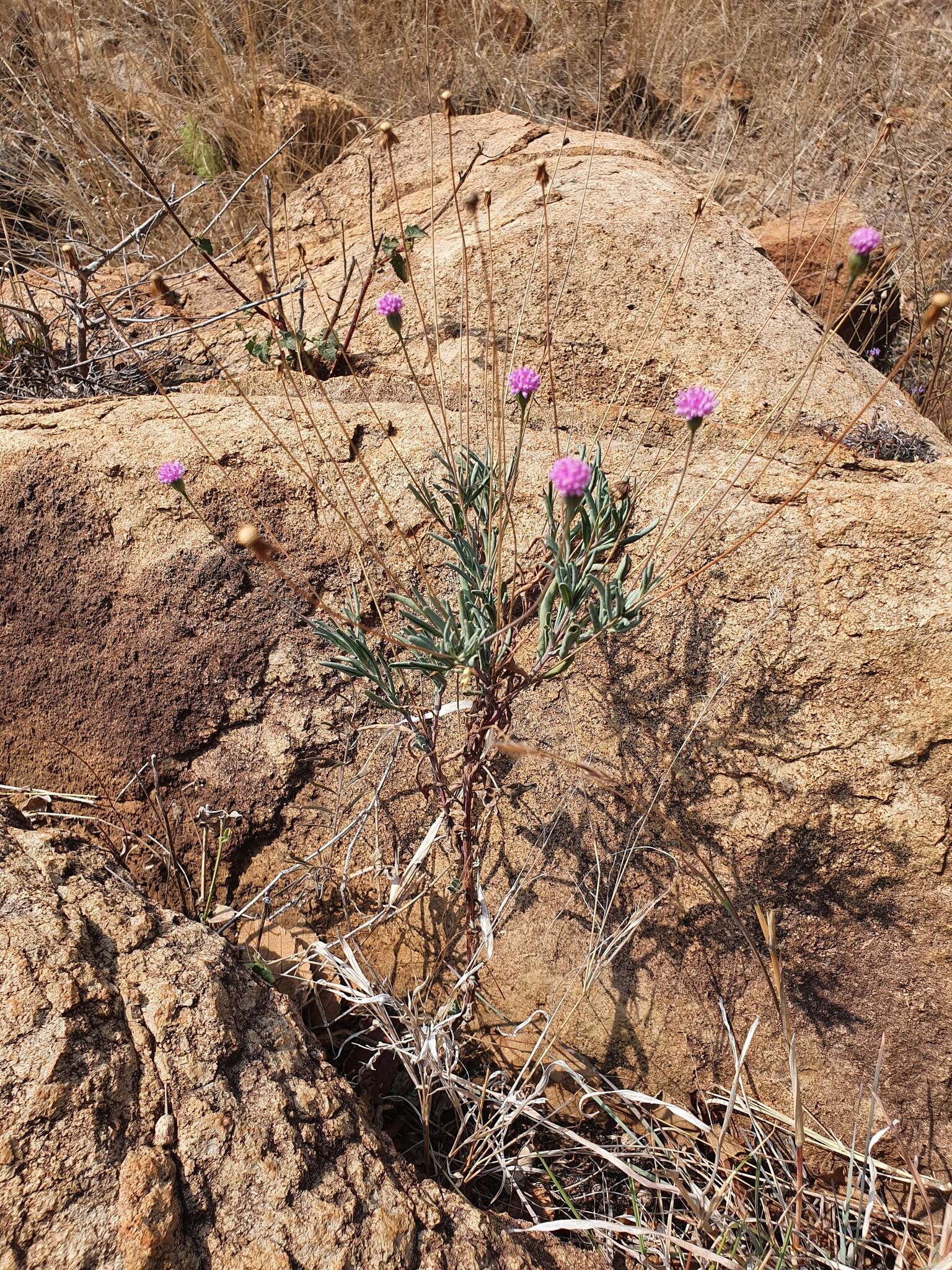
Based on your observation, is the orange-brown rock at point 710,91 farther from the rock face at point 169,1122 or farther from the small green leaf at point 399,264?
the rock face at point 169,1122

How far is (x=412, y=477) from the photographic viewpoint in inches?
78.2

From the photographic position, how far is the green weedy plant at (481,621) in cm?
161

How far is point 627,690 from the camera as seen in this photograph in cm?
190

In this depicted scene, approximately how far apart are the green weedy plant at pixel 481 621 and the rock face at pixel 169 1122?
423mm

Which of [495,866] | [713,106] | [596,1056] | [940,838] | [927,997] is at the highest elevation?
[713,106]

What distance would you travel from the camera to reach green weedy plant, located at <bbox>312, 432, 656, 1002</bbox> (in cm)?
161

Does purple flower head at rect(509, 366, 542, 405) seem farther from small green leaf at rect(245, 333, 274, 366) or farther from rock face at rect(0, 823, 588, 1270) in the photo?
rock face at rect(0, 823, 588, 1270)

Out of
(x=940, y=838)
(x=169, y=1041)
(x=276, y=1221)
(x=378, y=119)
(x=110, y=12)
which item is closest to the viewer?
(x=276, y=1221)

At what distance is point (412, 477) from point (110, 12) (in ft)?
14.0

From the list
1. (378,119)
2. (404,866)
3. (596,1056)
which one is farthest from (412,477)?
(378,119)

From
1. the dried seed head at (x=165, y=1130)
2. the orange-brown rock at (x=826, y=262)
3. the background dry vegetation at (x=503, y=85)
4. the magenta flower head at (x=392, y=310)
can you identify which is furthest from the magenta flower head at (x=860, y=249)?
the background dry vegetation at (x=503, y=85)

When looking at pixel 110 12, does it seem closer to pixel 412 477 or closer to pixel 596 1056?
pixel 412 477

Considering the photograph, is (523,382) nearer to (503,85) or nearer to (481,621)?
(481,621)

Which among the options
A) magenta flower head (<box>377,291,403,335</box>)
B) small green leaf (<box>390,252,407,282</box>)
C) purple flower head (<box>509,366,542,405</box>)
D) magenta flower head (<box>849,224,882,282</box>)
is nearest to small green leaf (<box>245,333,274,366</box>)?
small green leaf (<box>390,252,407,282</box>)
